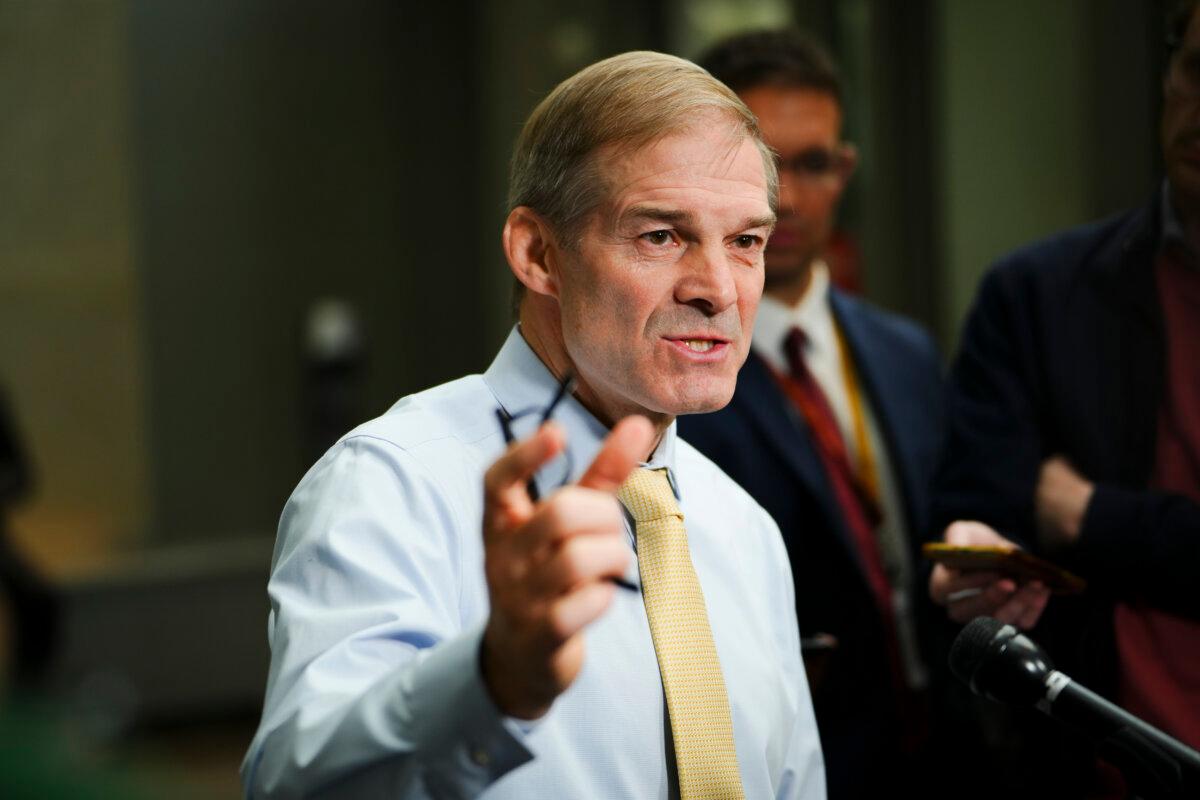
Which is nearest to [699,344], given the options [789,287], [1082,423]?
[1082,423]

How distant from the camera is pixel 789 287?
2.67 meters

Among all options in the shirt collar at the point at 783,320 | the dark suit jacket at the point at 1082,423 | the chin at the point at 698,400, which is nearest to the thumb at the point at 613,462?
the chin at the point at 698,400

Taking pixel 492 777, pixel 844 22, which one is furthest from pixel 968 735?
pixel 844 22

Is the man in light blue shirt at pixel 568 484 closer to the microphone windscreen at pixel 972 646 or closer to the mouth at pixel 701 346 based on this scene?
the mouth at pixel 701 346

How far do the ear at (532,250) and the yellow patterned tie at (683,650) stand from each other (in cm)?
25

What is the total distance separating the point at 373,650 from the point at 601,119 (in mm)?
633

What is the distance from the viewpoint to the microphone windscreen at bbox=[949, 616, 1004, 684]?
4.69 feet

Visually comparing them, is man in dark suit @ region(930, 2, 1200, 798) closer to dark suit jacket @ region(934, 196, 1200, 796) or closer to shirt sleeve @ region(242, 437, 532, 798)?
dark suit jacket @ region(934, 196, 1200, 796)

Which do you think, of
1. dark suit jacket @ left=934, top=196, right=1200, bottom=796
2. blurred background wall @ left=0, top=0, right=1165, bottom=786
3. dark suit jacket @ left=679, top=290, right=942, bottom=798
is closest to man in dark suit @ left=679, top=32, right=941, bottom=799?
dark suit jacket @ left=679, top=290, right=942, bottom=798

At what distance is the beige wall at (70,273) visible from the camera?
6156 mm

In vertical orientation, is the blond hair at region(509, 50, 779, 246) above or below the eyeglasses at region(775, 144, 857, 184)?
above

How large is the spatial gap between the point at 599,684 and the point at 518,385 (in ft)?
1.19

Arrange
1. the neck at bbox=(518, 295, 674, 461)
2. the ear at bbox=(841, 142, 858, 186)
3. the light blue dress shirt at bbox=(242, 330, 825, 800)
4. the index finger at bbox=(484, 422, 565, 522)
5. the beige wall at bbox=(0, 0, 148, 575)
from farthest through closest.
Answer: the beige wall at bbox=(0, 0, 148, 575)
the ear at bbox=(841, 142, 858, 186)
the neck at bbox=(518, 295, 674, 461)
the light blue dress shirt at bbox=(242, 330, 825, 800)
the index finger at bbox=(484, 422, 565, 522)

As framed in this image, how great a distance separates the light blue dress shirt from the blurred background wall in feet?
9.60
